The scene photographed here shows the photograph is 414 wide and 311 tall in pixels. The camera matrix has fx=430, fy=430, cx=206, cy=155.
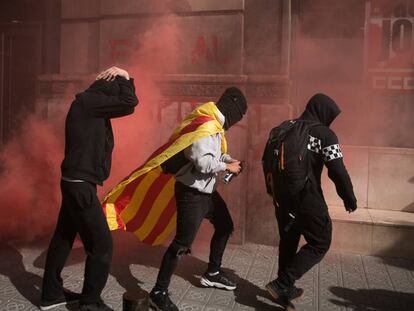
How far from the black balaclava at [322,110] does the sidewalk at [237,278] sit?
1750mm

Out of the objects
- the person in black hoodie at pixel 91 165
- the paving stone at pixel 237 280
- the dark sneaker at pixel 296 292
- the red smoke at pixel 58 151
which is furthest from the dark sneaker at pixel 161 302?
the red smoke at pixel 58 151

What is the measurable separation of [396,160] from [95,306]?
4.84 metres

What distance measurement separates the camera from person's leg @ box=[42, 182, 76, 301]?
12.6 feet

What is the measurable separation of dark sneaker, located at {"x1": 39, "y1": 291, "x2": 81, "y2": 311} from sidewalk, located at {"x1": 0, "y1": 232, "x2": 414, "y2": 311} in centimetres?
11

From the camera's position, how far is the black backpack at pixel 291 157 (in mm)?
3764

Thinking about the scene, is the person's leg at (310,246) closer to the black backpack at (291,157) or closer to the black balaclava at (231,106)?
the black backpack at (291,157)

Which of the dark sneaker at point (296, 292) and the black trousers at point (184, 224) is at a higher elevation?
the black trousers at point (184, 224)

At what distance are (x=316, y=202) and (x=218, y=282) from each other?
132 cm

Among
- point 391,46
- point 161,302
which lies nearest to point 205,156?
point 161,302

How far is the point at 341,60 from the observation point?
6.59 metres

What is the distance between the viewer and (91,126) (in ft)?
11.7

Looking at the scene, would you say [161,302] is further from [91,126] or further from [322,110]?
[322,110]

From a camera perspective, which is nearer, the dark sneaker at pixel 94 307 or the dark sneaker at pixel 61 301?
the dark sneaker at pixel 94 307

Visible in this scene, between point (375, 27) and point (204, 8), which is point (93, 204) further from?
point (375, 27)
